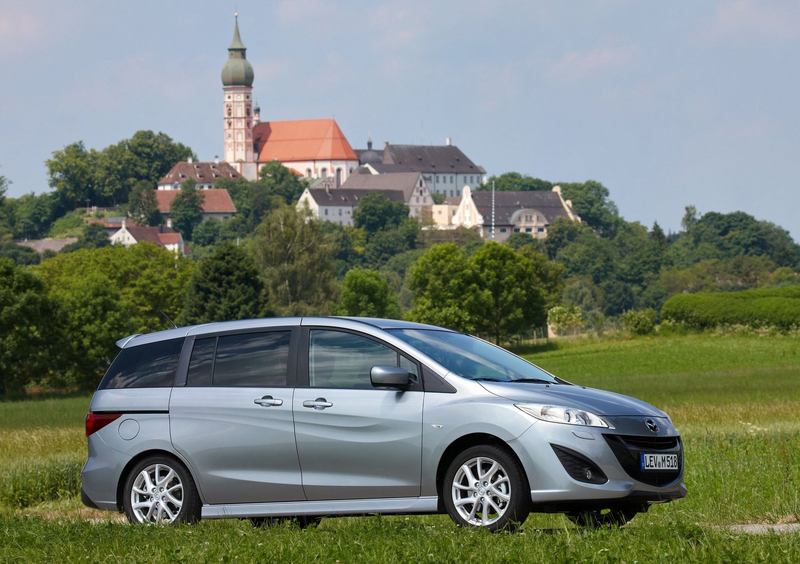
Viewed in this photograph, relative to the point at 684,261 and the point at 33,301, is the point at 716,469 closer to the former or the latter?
the point at 33,301

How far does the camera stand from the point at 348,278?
109188mm

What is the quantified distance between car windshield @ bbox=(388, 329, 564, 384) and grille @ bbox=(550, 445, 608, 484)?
0.91 metres

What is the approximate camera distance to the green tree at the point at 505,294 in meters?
92.9

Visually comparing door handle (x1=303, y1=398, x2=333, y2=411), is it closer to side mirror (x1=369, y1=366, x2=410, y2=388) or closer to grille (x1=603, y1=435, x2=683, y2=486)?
side mirror (x1=369, y1=366, x2=410, y2=388)

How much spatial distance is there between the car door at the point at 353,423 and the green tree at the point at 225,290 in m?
78.2

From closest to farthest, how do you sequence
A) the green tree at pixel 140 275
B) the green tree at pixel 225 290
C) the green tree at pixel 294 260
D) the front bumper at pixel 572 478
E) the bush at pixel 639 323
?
the front bumper at pixel 572 478
the bush at pixel 639 323
the green tree at pixel 225 290
the green tree at pixel 140 275
the green tree at pixel 294 260

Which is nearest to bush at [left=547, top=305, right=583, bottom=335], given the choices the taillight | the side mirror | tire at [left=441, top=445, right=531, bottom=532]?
the taillight

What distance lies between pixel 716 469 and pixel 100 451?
573cm

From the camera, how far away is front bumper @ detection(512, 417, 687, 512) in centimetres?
815

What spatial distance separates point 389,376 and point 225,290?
266 feet

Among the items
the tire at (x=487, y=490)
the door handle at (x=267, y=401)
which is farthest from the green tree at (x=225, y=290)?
the tire at (x=487, y=490)

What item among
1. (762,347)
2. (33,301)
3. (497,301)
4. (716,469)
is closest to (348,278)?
(497,301)

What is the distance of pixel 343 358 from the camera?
925 centimetres

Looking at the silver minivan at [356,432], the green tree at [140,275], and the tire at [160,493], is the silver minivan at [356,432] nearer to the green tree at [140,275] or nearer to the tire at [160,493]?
the tire at [160,493]
